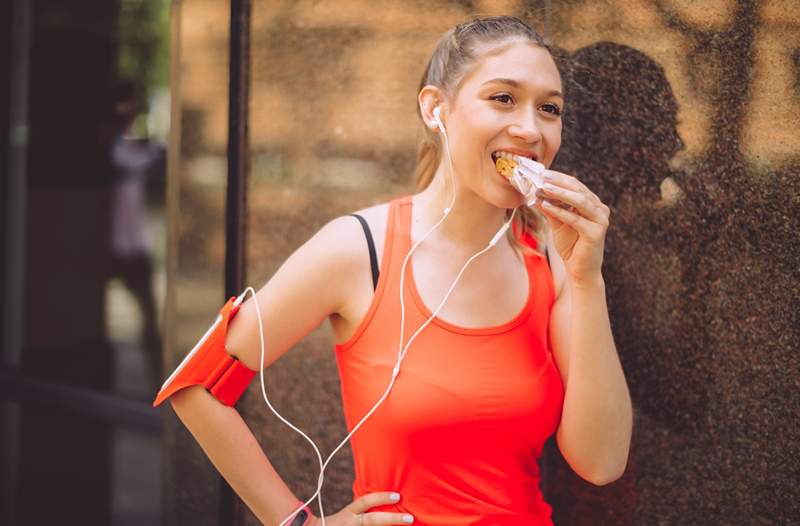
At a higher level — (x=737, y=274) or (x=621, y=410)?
(x=737, y=274)

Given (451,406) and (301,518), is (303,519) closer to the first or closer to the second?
(301,518)

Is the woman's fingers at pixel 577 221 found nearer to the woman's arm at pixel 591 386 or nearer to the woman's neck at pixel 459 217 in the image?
the woman's arm at pixel 591 386

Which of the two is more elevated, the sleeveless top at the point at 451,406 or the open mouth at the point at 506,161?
the open mouth at the point at 506,161

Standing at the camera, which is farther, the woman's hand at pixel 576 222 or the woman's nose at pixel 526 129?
the woman's nose at pixel 526 129

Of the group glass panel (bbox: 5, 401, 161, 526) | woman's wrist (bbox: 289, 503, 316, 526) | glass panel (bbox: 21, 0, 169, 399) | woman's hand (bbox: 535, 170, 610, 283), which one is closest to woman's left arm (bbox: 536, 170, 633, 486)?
woman's hand (bbox: 535, 170, 610, 283)

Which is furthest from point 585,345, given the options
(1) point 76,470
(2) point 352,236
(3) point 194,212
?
(1) point 76,470

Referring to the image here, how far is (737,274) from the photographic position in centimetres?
268

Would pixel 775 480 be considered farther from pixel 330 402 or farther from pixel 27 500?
pixel 27 500

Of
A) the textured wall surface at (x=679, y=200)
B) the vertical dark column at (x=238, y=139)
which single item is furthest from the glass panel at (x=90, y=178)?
the textured wall surface at (x=679, y=200)

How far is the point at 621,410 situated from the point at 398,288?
2.08 feet

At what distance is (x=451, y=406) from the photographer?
2242 mm

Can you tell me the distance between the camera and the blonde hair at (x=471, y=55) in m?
2.30

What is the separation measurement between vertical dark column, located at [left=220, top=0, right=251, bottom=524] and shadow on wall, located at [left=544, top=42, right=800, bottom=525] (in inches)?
49.6

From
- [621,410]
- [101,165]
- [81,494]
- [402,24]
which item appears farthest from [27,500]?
[621,410]
